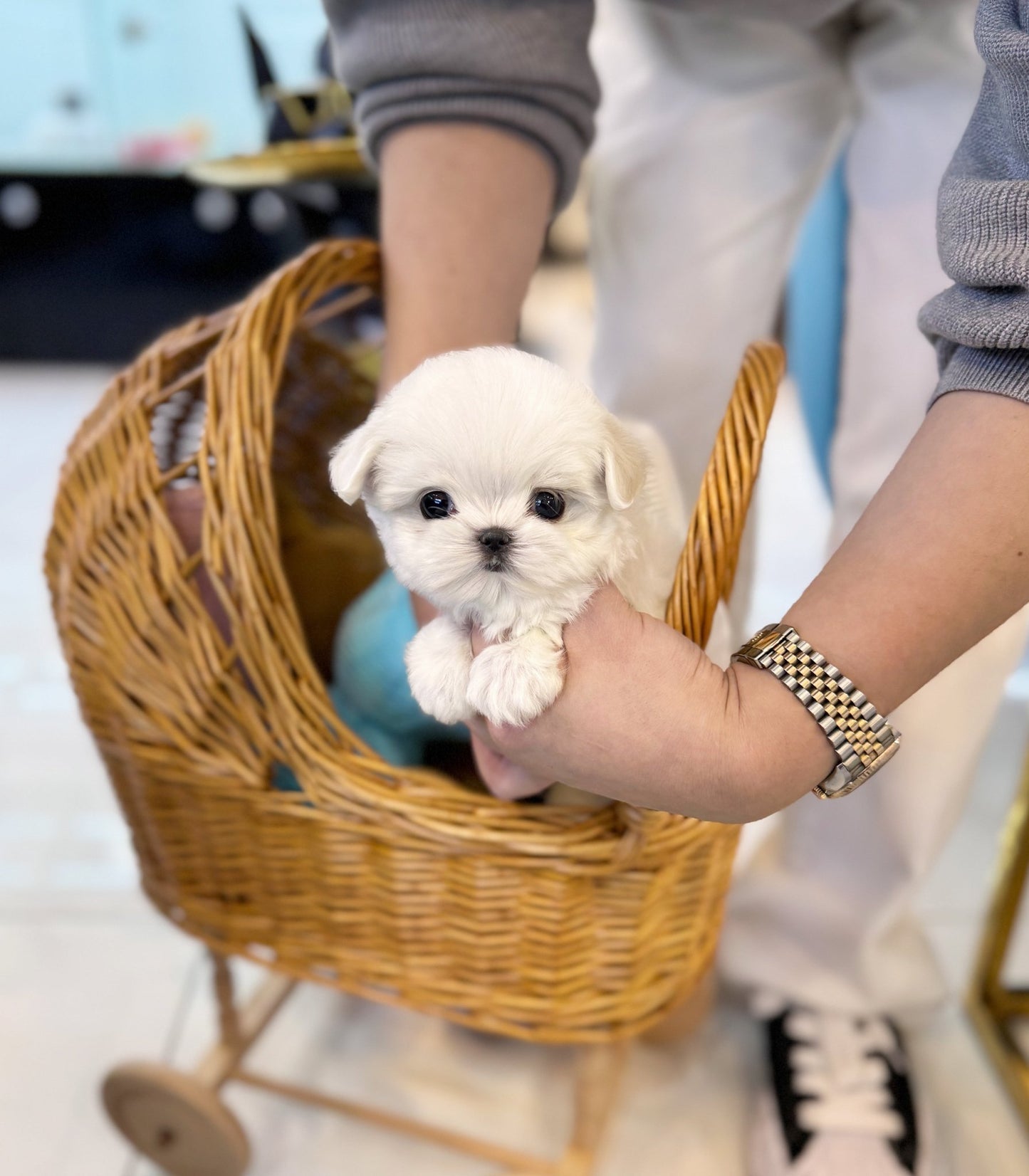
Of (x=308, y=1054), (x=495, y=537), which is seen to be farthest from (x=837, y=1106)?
(x=495, y=537)

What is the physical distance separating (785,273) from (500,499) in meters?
0.63

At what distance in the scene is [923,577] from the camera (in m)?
0.49

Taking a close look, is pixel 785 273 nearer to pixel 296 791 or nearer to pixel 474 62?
pixel 474 62

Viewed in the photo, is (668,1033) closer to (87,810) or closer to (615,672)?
(615,672)

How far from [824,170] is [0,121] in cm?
254

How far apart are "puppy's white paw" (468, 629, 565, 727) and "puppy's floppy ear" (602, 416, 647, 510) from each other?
78mm

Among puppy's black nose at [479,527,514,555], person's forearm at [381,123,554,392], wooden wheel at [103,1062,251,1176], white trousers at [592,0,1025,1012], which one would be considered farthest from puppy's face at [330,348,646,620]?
wooden wheel at [103,1062,251,1176]

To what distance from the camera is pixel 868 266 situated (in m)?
0.88

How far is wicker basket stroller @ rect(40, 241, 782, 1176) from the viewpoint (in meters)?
0.66

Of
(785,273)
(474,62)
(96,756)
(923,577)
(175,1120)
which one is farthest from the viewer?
(96,756)

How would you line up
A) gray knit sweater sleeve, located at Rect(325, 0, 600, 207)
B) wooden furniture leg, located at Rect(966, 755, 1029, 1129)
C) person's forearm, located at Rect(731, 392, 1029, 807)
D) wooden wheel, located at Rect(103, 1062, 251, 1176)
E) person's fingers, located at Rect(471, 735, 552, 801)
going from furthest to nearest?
1. wooden furniture leg, located at Rect(966, 755, 1029, 1129)
2. wooden wheel, located at Rect(103, 1062, 251, 1176)
3. gray knit sweater sleeve, located at Rect(325, 0, 600, 207)
4. person's fingers, located at Rect(471, 735, 552, 801)
5. person's forearm, located at Rect(731, 392, 1029, 807)

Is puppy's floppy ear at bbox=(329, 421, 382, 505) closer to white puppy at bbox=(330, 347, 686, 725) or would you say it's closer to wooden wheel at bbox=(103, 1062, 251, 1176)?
white puppy at bbox=(330, 347, 686, 725)

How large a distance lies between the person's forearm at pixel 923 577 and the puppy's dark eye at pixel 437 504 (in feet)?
0.53

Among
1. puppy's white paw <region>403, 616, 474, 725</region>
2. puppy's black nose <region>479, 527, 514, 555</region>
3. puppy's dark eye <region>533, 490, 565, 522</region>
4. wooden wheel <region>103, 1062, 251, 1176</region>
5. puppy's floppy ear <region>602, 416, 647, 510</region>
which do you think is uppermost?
puppy's floppy ear <region>602, 416, 647, 510</region>
